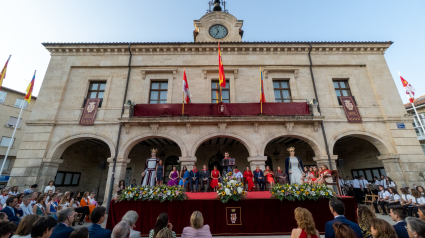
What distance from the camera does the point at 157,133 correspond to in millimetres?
9969

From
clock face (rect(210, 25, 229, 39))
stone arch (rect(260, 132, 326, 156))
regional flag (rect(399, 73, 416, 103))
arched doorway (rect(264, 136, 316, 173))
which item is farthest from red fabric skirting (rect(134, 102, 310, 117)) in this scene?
regional flag (rect(399, 73, 416, 103))

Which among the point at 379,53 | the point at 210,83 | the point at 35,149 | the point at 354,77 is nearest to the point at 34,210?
the point at 35,149

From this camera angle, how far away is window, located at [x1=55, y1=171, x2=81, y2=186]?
37.0 feet

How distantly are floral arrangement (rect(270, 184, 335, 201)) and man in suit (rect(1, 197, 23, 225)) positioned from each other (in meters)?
6.51

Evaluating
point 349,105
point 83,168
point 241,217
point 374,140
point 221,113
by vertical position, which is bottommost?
point 241,217

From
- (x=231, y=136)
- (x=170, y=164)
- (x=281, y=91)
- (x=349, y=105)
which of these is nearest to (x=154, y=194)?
(x=231, y=136)

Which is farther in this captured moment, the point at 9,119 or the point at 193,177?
the point at 9,119

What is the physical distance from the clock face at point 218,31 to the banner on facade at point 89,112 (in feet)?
29.9

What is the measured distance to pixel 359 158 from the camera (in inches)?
499

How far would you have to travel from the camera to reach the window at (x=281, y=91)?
1147 centimetres

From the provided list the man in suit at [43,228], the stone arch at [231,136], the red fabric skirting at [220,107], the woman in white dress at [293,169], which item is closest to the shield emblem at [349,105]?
the red fabric skirting at [220,107]

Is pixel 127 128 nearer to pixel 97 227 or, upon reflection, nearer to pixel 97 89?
pixel 97 89

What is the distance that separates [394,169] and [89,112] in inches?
671

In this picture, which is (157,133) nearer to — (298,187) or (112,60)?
(112,60)
